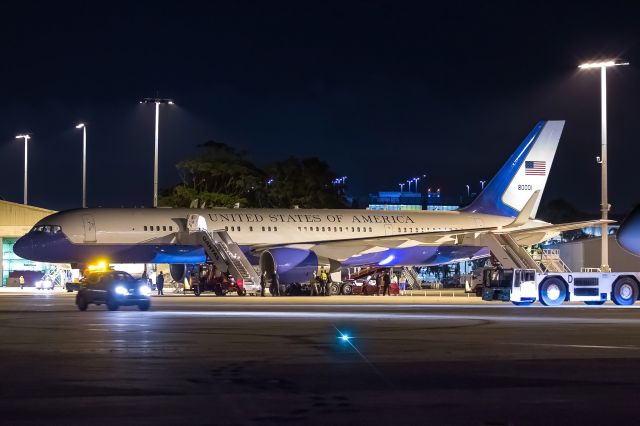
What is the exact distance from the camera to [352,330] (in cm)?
2947

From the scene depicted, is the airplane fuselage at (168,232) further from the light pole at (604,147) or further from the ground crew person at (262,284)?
the light pole at (604,147)

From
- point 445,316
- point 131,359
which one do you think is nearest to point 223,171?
point 445,316

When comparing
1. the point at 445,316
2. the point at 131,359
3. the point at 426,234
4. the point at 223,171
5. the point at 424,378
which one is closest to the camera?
the point at 424,378

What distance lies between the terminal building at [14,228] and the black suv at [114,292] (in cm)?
4926

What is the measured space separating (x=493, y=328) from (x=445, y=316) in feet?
22.4

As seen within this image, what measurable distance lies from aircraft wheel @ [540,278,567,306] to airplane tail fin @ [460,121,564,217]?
25138 millimetres

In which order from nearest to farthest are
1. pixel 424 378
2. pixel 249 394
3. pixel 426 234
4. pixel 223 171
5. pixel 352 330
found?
pixel 249 394
pixel 424 378
pixel 352 330
pixel 426 234
pixel 223 171

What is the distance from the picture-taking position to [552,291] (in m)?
45.2

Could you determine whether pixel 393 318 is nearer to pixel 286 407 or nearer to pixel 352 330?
pixel 352 330

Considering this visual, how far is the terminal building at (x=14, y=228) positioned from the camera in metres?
88.6

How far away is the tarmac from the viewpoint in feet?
46.1

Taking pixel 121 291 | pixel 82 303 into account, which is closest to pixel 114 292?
pixel 121 291

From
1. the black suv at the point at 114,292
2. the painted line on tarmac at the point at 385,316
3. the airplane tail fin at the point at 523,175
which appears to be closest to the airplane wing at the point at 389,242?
the airplane tail fin at the point at 523,175

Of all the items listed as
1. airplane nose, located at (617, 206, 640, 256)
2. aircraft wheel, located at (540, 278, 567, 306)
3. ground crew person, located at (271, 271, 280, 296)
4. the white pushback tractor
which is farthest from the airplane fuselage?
airplane nose, located at (617, 206, 640, 256)
